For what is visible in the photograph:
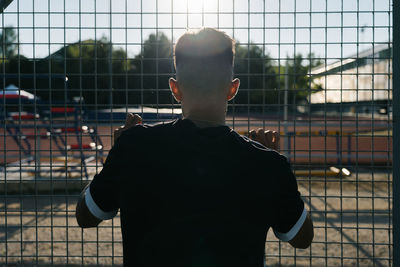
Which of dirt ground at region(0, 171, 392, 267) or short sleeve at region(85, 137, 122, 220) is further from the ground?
short sleeve at region(85, 137, 122, 220)

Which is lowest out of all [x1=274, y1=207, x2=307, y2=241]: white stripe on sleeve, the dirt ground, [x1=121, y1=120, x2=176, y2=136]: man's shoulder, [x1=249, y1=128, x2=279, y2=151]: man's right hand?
the dirt ground

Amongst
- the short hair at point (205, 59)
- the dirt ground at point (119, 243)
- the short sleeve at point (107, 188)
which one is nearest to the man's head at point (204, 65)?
the short hair at point (205, 59)

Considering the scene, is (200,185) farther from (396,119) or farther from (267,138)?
(396,119)

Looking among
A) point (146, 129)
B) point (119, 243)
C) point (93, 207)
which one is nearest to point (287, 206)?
point (146, 129)

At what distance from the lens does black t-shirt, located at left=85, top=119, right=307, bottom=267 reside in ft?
4.33

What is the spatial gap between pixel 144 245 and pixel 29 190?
25.2 ft

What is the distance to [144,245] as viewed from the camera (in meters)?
1.37

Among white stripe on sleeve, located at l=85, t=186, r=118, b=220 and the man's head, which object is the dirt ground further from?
the man's head

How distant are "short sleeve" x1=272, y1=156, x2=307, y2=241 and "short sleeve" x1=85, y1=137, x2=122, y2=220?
0.52 metres

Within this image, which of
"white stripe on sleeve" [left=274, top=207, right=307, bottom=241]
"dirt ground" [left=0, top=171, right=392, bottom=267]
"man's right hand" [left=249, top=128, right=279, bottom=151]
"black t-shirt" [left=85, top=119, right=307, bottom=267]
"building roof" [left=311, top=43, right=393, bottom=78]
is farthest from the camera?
"dirt ground" [left=0, top=171, right=392, bottom=267]

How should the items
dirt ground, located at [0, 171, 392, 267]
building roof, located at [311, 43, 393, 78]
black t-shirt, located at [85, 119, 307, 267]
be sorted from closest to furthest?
black t-shirt, located at [85, 119, 307, 267] → building roof, located at [311, 43, 393, 78] → dirt ground, located at [0, 171, 392, 267]

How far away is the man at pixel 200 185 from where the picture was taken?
132 centimetres

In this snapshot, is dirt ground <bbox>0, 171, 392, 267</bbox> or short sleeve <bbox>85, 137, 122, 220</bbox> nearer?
short sleeve <bbox>85, 137, 122, 220</bbox>

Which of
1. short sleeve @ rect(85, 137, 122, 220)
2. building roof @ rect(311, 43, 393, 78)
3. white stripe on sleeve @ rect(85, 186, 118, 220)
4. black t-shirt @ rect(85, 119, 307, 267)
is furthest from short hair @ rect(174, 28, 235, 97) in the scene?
building roof @ rect(311, 43, 393, 78)
